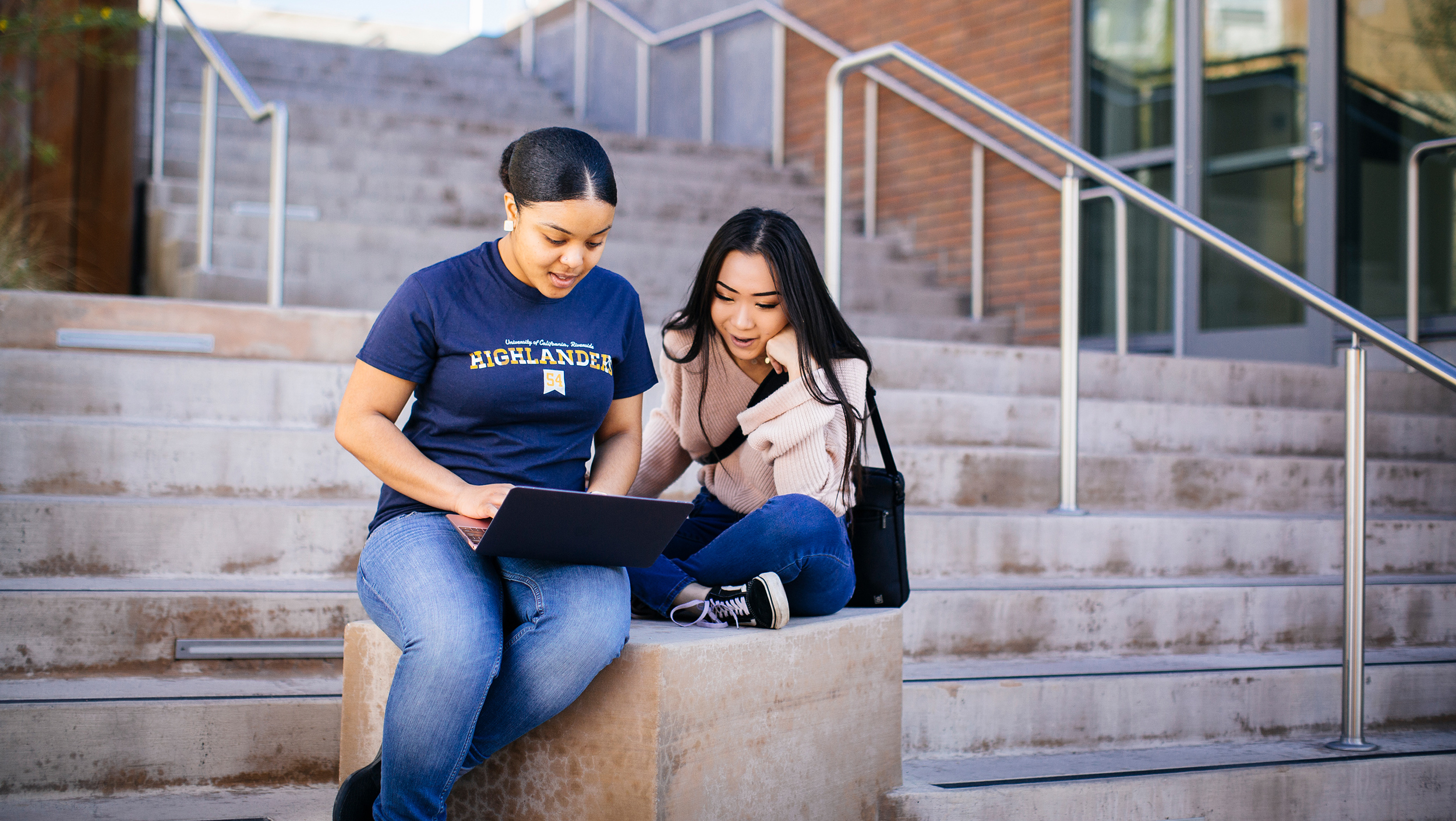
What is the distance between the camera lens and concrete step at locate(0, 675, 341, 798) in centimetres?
204

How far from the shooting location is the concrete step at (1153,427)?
365 centimetres

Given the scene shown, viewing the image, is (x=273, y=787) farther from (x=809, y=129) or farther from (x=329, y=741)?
(x=809, y=129)

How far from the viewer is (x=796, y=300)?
7.30 ft

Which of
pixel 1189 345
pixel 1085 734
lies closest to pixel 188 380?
pixel 1085 734

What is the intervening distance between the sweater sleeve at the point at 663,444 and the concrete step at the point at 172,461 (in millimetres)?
854

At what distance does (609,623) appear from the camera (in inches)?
68.1

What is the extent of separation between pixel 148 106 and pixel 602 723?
5.82 metres

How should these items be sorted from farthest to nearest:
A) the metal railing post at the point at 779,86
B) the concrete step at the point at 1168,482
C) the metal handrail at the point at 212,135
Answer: the metal railing post at the point at 779,86, the metal handrail at the point at 212,135, the concrete step at the point at 1168,482

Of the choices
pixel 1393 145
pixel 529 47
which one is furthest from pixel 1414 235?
pixel 529 47

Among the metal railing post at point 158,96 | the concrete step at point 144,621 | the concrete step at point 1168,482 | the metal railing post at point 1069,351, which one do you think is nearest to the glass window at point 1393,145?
the concrete step at point 1168,482

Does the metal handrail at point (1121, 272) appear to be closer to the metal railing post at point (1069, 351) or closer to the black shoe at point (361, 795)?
the metal railing post at point (1069, 351)

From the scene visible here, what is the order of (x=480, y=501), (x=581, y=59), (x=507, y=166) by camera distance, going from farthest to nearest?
(x=581, y=59) < (x=507, y=166) < (x=480, y=501)

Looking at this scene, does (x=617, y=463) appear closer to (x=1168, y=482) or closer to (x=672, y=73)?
(x=1168, y=482)

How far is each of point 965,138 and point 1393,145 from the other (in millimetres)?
2005
